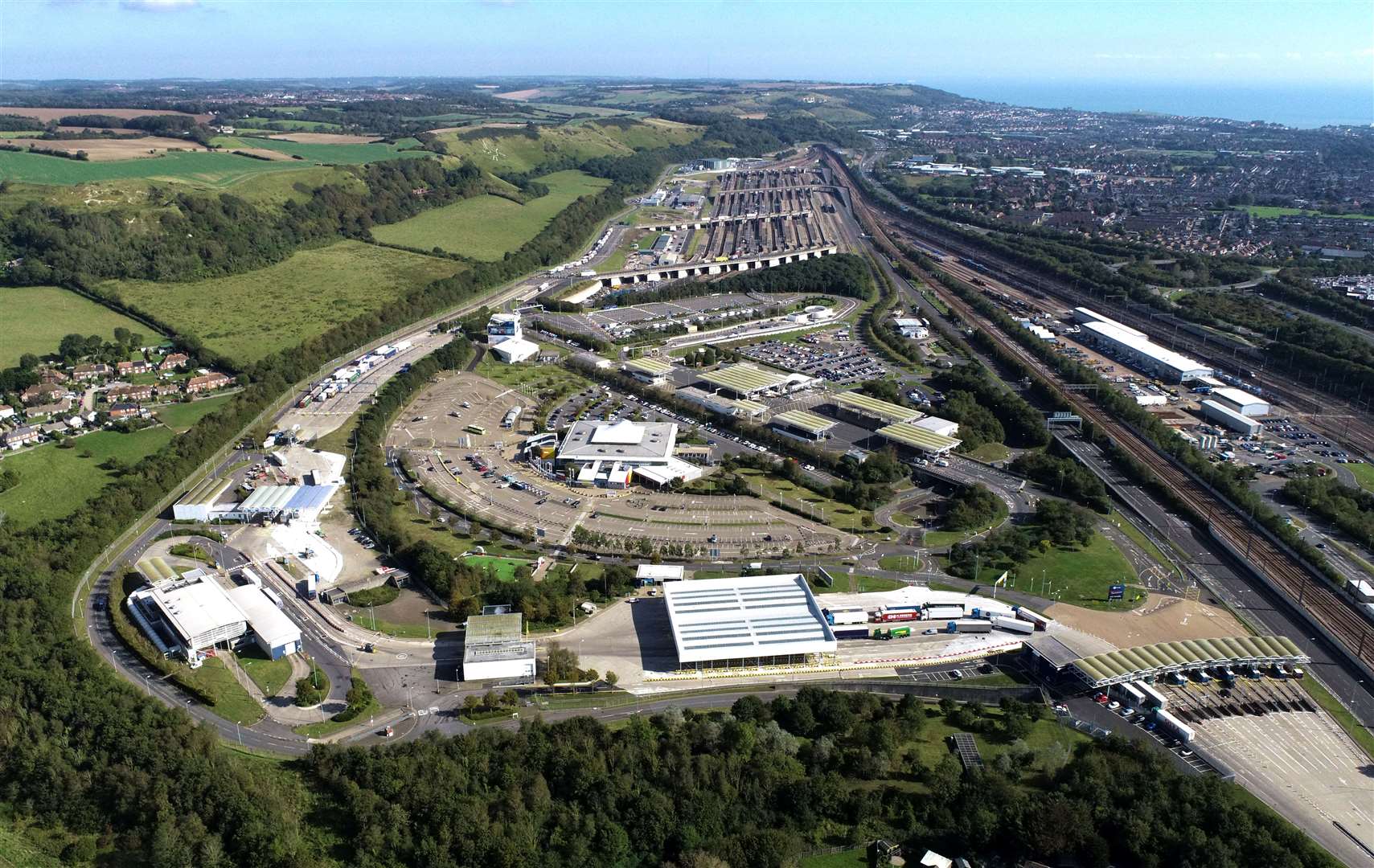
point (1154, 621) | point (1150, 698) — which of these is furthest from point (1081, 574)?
point (1150, 698)

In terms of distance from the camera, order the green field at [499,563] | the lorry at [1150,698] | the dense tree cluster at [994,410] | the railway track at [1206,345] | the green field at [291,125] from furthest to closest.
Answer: the green field at [291,125] < the railway track at [1206,345] < the dense tree cluster at [994,410] < the green field at [499,563] < the lorry at [1150,698]

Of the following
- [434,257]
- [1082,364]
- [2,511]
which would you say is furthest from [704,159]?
[2,511]

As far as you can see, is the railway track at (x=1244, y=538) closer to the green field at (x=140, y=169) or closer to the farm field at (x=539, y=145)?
the green field at (x=140, y=169)

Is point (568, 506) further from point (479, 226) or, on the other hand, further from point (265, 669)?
point (479, 226)

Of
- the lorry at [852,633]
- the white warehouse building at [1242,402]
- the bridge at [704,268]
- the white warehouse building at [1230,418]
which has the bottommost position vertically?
the lorry at [852,633]

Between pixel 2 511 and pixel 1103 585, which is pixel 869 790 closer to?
pixel 1103 585

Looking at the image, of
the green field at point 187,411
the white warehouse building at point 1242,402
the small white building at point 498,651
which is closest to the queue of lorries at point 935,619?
the small white building at point 498,651

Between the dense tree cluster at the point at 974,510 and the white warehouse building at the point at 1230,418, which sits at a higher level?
the white warehouse building at the point at 1230,418

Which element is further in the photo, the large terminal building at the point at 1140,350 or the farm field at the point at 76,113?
the farm field at the point at 76,113
